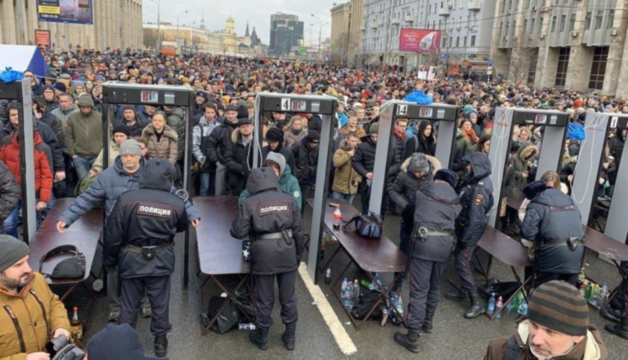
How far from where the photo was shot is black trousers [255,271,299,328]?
4719 mm

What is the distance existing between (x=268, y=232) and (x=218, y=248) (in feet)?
3.62

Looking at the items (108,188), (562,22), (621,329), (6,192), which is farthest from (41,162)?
(562,22)

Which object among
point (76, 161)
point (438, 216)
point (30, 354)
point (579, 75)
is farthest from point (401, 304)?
point (579, 75)

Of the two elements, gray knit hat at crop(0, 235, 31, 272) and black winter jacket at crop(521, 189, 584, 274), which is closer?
gray knit hat at crop(0, 235, 31, 272)

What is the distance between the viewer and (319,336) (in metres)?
5.18

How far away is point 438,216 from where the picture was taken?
16.4 ft

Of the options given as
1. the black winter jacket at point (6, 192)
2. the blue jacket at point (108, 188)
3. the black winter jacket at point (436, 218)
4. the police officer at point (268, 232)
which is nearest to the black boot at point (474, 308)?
the black winter jacket at point (436, 218)

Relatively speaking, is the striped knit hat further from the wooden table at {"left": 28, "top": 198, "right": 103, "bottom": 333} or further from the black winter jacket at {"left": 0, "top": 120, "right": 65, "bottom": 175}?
the black winter jacket at {"left": 0, "top": 120, "right": 65, "bottom": 175}

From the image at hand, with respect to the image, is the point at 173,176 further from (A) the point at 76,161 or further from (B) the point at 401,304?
(A) the point at 76,161

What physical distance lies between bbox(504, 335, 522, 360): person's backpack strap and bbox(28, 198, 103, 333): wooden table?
3573mm

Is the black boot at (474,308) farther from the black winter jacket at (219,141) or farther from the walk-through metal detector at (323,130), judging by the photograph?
the black winter jacket at (219,141)

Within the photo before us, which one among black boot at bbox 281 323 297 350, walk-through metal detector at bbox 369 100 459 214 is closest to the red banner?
walk-through metal detector at bbox 369 100 459 214

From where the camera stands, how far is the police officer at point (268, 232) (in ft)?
15.0

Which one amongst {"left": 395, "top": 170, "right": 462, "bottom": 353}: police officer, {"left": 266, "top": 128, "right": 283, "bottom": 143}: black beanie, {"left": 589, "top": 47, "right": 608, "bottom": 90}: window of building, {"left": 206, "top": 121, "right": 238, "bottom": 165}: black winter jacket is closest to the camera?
{"left": 395, "top": 170, "right": 462, "bottom": 353}: police officer
